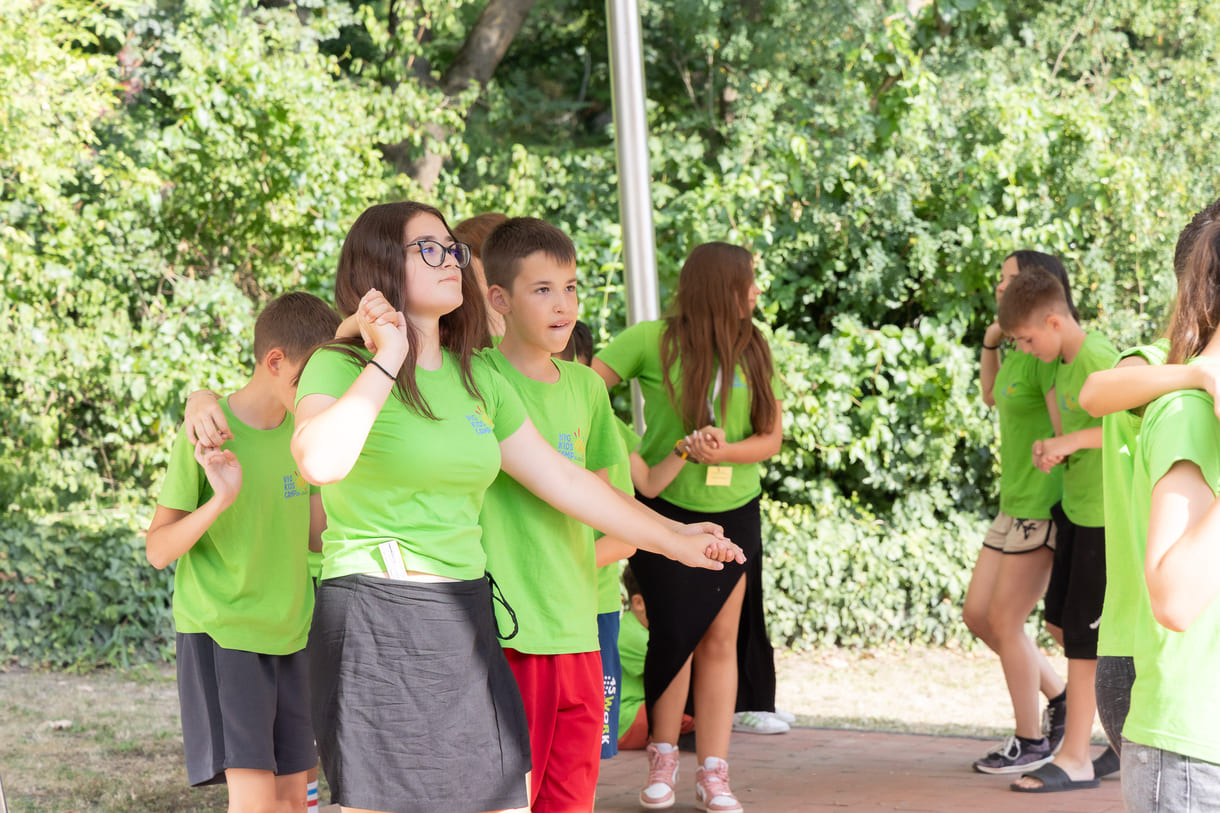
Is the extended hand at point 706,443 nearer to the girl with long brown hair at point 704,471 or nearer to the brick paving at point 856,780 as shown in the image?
the girl with long brown hair at point 704,471

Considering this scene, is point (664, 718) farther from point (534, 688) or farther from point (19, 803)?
point (19, 803)

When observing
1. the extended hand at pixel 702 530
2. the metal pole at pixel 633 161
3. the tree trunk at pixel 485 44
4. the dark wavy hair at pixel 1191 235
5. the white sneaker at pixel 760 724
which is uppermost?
the tree trunk at pixel 485 44

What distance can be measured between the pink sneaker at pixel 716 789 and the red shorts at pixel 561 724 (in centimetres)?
167

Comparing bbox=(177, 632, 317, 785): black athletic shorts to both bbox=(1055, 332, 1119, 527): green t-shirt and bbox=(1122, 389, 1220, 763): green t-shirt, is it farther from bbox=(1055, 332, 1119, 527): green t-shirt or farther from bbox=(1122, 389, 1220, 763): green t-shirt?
bbox=(1055, 332, 1119, 527): green t-shirt

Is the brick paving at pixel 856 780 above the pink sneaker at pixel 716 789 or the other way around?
the other way around

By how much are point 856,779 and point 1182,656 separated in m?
3.21

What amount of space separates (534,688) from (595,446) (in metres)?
0.65

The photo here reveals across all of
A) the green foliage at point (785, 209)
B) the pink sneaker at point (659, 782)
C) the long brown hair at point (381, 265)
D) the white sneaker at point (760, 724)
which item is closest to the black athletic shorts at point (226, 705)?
the long brown hair at point (381, 265)

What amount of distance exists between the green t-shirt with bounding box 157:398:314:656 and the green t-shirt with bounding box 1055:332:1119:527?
278 cm

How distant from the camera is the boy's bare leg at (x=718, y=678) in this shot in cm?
434

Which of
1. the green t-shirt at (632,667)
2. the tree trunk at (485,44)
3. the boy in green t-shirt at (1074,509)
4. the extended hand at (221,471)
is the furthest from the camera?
the tree trunk at (485,44)

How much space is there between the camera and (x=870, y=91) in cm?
936

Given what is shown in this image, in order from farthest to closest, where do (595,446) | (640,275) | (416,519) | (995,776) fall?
(640,275)
(995,776)
(595,446)
(416,519)

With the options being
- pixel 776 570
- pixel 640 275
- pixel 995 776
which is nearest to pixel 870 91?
pixel 776 570
